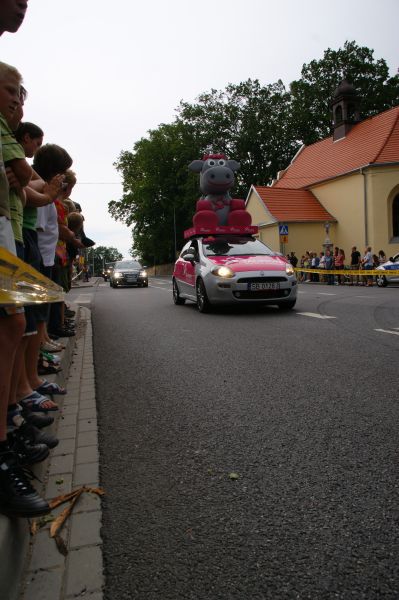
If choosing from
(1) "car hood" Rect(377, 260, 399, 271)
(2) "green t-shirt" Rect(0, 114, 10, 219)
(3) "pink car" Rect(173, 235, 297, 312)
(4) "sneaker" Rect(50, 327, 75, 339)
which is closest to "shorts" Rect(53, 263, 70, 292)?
(4) "sneaker" Rect(50, 327, 75, 339)

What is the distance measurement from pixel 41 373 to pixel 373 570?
3.21m

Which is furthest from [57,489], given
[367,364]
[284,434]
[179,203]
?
[179,203]

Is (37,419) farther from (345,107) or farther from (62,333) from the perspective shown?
(345,107)

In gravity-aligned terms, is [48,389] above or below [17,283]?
below

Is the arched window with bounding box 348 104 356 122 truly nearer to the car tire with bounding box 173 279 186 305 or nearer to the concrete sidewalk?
the car tire with bounding box 173 279 186 305

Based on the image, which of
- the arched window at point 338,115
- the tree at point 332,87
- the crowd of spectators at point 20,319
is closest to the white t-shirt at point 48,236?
the crowd of spectators at point 20,319

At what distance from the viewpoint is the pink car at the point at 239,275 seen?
31.9 ft

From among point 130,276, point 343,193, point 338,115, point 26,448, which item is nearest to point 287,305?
point 26,448

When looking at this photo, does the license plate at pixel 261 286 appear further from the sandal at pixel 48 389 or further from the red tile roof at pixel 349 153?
the red tile roof at pixel 349 153

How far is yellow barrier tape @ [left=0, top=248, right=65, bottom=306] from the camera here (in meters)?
2.30

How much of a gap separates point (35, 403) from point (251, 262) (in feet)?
23.1

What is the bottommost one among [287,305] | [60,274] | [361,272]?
[287,305]

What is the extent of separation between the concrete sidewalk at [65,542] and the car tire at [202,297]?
22.8 feet

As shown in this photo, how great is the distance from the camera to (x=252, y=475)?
8.66ft
